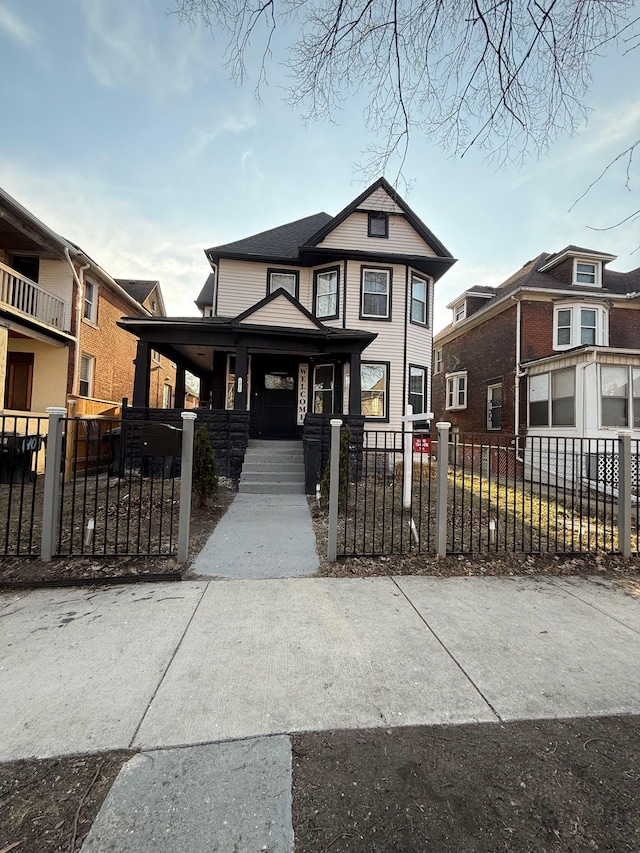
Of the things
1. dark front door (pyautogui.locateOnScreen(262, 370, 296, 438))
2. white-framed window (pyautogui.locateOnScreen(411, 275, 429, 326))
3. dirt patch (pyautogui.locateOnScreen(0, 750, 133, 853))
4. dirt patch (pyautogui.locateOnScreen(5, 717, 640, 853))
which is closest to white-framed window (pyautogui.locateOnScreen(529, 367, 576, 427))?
white-framed window (pyautogui.locateOnScreen(411, 275, 429, 326))

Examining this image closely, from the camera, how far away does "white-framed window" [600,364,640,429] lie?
1181 cm

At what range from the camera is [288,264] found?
12.7 meters

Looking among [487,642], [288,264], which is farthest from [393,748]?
[288,264]

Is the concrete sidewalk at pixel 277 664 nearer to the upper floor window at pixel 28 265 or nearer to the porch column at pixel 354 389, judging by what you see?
the porch column at pixel 354 389

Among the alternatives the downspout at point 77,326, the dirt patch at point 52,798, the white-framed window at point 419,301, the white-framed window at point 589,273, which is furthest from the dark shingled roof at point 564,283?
the dirt patch at point 52,798

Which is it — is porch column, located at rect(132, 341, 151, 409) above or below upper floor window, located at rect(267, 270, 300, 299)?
below

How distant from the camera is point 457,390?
62.8 ft

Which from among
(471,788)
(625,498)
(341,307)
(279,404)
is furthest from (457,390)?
(471,788)

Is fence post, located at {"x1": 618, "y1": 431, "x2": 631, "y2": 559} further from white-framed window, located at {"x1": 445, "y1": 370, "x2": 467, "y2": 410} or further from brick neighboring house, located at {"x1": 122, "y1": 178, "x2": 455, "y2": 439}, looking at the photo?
white-framed window, located at {"x1": 445, "y1": 370, "x2": 467, "y2": 410}

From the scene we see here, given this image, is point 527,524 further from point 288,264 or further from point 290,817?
point 288,264

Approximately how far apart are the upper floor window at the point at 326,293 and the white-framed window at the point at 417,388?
3.16 m

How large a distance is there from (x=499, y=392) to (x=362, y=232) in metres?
8.55

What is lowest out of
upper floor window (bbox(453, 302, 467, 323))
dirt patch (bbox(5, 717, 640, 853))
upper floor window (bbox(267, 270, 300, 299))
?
dirt patch (bbox(5, 717, 640, 853))

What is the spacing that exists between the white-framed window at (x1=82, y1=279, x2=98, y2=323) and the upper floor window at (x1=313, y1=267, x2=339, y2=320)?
812cm
